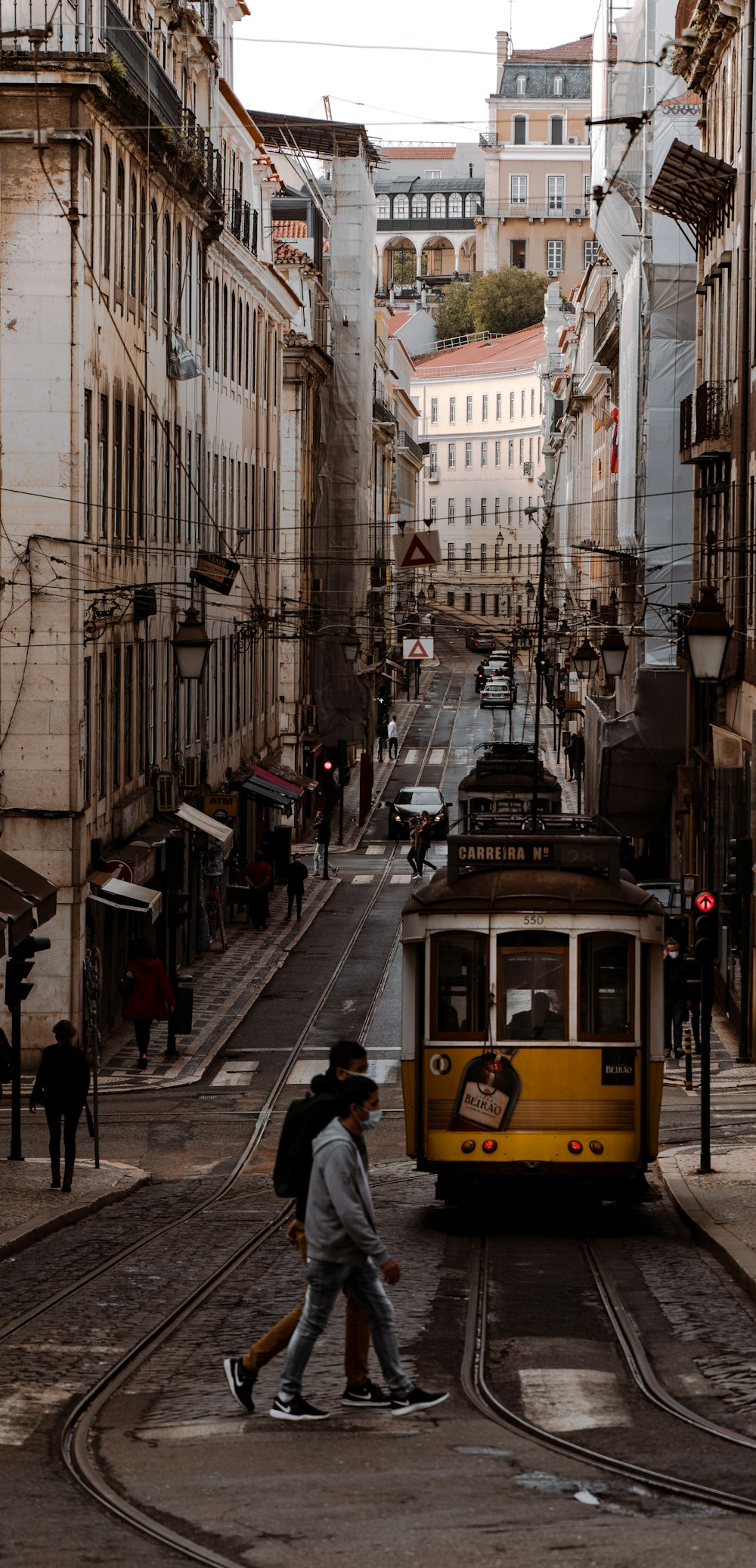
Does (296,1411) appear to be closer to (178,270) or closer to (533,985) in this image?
(533,985)

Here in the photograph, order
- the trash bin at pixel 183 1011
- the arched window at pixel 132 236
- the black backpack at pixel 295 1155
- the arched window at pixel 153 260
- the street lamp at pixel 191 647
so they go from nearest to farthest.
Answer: the black backpack at pixel 295 1155 → the trash bin at pixel 183 1011 → the street lamp at pixel 191 647 → the arched window at pixel 132 236 → the arched window at pixel 153 260

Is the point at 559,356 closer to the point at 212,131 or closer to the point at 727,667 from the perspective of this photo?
the point at 212,131

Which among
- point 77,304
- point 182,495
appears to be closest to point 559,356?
point 182,495

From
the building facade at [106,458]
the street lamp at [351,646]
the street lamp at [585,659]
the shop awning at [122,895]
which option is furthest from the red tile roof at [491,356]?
the shop awning at [122,895]

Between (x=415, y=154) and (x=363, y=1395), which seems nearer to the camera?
(x=363, y=1395)

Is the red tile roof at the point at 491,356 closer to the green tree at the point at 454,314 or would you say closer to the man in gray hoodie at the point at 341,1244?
the green tree at the point at 454,314

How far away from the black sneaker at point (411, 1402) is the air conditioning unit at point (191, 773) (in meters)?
29.7

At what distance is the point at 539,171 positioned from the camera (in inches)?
6732

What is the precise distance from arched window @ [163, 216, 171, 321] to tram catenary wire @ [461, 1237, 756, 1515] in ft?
83.7

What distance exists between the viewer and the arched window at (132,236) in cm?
3259

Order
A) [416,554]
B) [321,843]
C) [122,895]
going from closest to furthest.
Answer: [122,895], [416,554], [321,843]

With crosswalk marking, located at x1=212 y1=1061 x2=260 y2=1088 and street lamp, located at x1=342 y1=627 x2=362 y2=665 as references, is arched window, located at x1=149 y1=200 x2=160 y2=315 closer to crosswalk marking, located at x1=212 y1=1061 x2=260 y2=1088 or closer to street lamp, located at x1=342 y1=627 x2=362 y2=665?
crosswalk marking, located at x1=212 y1=1061 x2=260 y2=1088

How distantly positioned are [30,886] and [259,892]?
19.4 metres

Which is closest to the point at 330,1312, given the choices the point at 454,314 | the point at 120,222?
the point at 120,222
